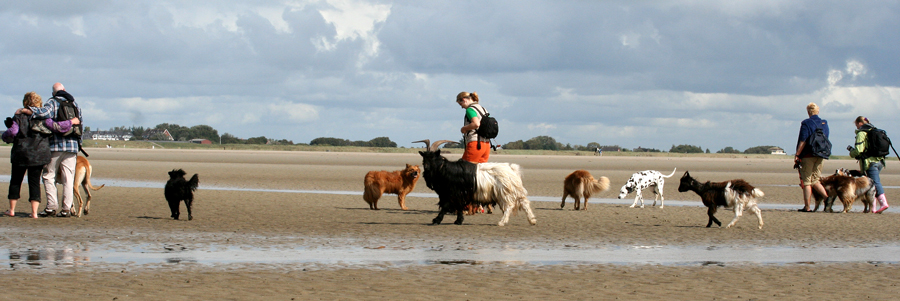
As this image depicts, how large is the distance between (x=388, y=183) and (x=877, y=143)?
8852mm

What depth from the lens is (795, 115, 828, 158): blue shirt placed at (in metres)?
13.3

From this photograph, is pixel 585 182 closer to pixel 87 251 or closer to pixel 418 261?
pixel 418 261

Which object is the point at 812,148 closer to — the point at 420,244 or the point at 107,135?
the point at 420,244

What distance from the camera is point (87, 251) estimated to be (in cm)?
775

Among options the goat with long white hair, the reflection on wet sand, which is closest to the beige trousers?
the reflection on wet sand

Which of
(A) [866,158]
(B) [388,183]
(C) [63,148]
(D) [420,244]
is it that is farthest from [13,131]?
(A) [866,158]

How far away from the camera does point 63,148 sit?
35.1ft

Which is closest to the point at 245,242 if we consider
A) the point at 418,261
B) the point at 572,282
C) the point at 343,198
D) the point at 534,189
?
the point at 418,261

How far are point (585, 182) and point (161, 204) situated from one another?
7824 millimetres

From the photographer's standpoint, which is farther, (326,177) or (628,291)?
(326,177)

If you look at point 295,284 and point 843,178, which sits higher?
point 843,178

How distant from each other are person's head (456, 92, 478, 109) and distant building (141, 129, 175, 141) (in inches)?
5056

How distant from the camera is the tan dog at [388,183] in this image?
1348 cm

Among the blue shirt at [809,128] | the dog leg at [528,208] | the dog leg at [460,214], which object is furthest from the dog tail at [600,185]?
the dog leg at [460,214]
